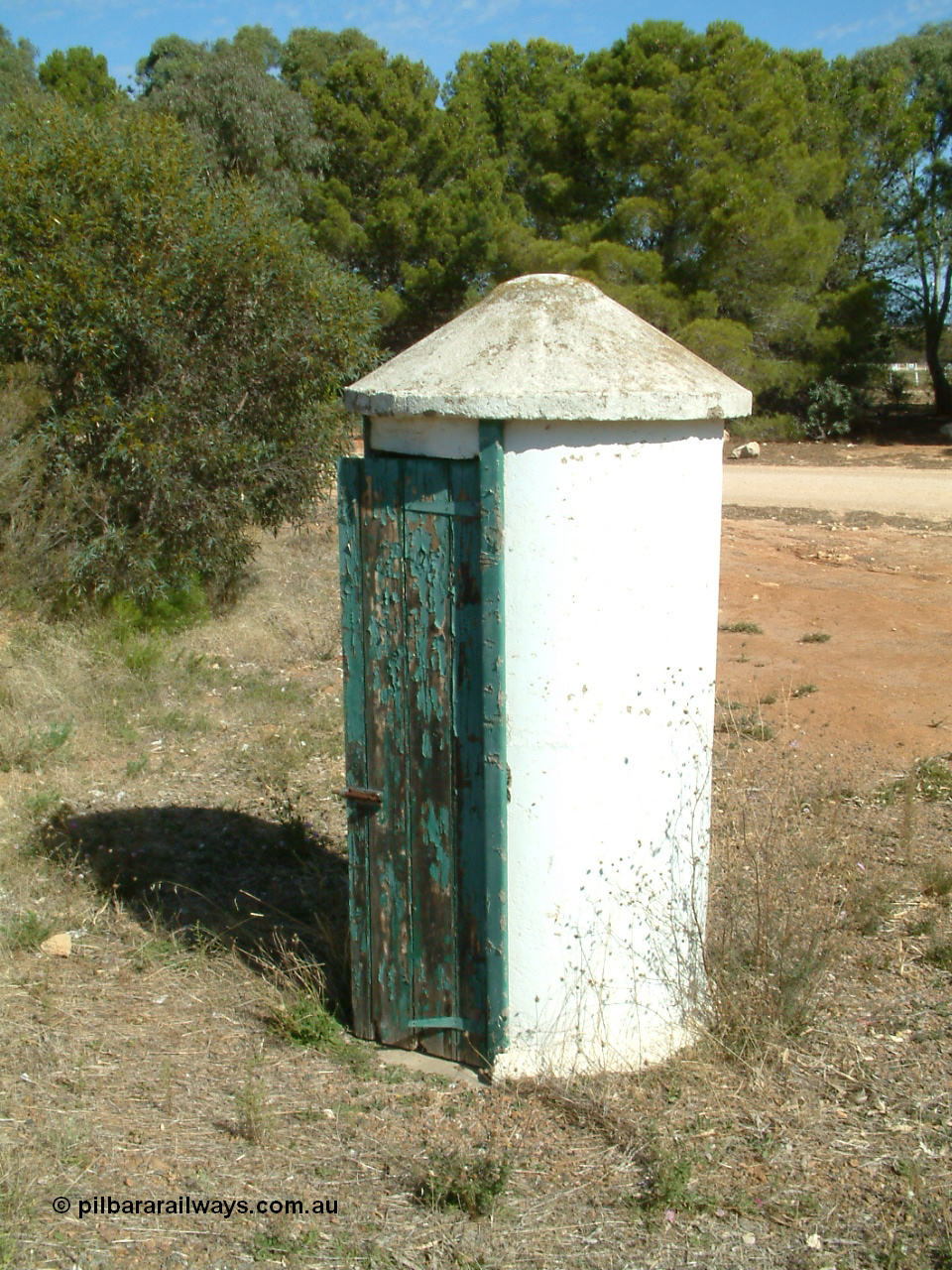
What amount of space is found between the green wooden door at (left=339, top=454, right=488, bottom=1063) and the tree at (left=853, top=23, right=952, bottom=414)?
25.8 m

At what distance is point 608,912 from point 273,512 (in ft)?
21.9

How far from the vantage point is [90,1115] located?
323 centimetres

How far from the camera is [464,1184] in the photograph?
284cm

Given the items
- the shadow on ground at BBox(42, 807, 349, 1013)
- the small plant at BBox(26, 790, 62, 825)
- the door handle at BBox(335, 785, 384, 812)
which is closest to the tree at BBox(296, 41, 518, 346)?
the small plant at BBox(26, 790, 62, 825)

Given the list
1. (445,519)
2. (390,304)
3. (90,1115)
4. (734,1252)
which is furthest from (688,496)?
(390,304)

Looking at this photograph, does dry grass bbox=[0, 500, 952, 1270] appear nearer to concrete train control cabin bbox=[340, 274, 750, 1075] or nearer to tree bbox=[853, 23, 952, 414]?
concrete train control cabin bbox=[340, 274, 750, 1075]

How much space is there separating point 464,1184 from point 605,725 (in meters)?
1.30

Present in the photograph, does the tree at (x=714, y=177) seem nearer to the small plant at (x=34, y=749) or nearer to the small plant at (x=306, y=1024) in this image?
the small plant at (x=34, y=749)

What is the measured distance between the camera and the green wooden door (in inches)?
127

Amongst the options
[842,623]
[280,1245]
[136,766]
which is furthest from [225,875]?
[842,623]

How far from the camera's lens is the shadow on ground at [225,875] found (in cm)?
431

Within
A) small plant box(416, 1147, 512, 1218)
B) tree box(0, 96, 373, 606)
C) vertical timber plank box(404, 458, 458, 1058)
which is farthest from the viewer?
tree box(0, 96, 373, 606)

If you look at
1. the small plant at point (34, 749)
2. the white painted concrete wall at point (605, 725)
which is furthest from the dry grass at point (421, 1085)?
the small plant at point (34, 749)

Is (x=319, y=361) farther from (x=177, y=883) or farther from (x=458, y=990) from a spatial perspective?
(x=458, y=990)
